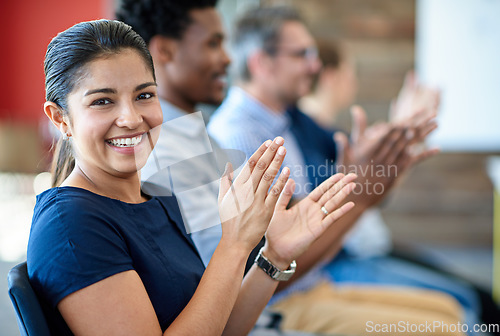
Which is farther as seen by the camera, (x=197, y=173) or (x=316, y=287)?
(x=316, y=287)

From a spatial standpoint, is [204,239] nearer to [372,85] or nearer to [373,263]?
[373,263]

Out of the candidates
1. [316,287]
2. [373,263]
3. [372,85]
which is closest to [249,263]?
[316,287]

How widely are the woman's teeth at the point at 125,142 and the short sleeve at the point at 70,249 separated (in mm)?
80

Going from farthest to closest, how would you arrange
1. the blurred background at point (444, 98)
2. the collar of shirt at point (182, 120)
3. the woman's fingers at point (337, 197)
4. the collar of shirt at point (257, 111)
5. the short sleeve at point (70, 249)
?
1. the blurred background at point (444, 98)
2. the collar of shirt at point (257, 111)
3. the collar of shirt at point (182, 120)
4. the woman's fingers at point (337, 197)
5. the short sleeve at point (70, 249)

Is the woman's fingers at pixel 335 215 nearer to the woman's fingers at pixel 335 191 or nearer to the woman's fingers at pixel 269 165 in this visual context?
the woman's fingers at pixel 335 191

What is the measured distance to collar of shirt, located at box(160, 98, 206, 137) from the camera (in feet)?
2.89

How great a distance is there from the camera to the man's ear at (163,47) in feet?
3.00

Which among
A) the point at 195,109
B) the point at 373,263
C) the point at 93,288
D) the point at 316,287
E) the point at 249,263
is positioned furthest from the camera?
the point at 373,263

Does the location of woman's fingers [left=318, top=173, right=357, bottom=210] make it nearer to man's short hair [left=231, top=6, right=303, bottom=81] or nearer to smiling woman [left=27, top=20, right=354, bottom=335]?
smiling woman [left=27, top=20, right=354, bottom=335]

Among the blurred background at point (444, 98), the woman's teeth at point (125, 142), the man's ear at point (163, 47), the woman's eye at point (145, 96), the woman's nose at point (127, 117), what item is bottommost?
the blurred background at point (444, 98)

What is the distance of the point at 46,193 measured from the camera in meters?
0.64

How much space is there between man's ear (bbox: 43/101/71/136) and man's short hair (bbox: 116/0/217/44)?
0.98ft

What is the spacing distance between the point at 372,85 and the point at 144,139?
3.27 metres

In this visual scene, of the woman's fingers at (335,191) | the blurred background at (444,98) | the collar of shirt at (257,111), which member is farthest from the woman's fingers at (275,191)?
the blurred background at (444,98)
